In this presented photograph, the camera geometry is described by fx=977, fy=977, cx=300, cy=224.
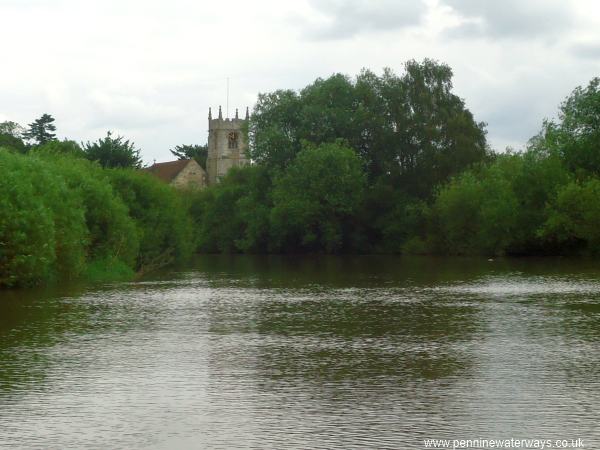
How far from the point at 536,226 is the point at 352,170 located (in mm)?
19199

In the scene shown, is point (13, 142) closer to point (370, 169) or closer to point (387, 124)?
point (370, 169)

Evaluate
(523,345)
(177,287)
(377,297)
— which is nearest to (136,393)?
(523,345)

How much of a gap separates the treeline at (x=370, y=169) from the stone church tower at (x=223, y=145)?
69.0m

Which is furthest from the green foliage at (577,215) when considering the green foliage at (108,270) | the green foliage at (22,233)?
the green foliage at (22,233)

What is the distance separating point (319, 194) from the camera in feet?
277

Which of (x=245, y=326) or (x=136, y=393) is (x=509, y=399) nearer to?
(x=136, y=393)

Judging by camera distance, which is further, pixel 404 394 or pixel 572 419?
pixel 404 394

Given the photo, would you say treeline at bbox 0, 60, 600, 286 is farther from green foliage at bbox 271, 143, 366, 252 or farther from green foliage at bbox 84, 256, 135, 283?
green foliage at bbox 84, 256, 135, 283

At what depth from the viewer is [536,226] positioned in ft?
231

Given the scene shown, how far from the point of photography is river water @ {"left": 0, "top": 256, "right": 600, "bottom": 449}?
10836mm

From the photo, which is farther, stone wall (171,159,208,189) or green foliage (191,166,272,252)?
stone wall (171,159,208,189)

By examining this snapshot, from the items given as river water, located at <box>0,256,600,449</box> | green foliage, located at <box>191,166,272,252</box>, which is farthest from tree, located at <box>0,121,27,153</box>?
river water, located at <box>0,256,600,449</box>

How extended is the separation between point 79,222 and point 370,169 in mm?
51240

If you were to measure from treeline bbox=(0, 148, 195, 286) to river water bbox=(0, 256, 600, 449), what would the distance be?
537cm
